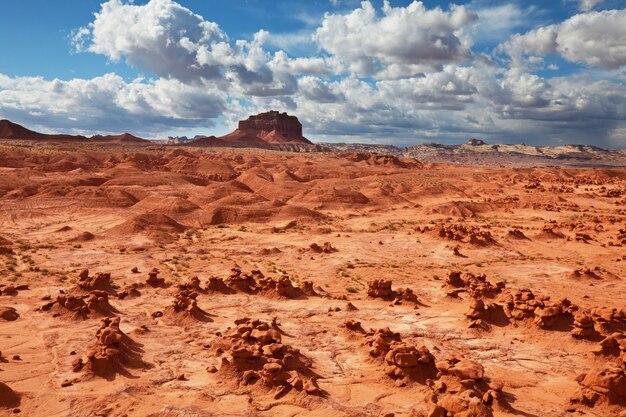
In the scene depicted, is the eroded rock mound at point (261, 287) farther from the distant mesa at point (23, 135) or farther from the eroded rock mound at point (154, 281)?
the distant mesa at point (23, 135)

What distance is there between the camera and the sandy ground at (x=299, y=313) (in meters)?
9.47

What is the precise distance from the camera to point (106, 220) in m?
35.6

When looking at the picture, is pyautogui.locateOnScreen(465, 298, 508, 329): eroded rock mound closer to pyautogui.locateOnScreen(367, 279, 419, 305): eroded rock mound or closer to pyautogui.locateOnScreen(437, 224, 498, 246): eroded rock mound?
pyautogui.locateOnScreen(367, 279, 419, 305): eroded rock mound

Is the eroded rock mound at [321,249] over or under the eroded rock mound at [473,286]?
under

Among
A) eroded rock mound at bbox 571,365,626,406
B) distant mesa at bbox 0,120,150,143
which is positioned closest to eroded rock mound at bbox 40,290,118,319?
eroded rock mound at bbox 571,365,626,406

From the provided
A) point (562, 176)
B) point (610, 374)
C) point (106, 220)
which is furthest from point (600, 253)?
point (562, 176)

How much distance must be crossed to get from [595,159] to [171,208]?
207 meters

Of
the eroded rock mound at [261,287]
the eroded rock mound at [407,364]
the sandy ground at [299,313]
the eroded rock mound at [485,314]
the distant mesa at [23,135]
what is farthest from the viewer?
the distant mesa at [23,135]

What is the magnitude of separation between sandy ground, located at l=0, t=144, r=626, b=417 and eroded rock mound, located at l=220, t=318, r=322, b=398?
43mm

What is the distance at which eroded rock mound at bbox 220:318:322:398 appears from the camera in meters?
9.70

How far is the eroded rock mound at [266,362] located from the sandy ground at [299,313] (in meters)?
0.04

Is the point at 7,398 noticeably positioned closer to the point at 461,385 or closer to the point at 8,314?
the point at 8,314

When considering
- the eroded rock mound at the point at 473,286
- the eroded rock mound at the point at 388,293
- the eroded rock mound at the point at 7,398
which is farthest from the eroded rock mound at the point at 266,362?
the eroded rock mound at the point at 473,286

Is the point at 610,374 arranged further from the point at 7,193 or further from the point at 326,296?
the point at 7,193
